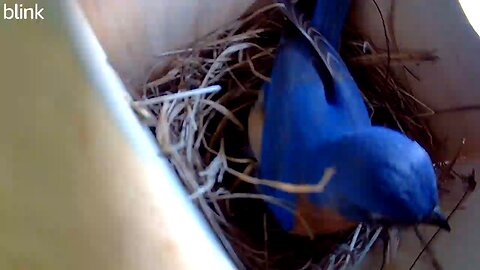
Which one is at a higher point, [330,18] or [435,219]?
[330,18]

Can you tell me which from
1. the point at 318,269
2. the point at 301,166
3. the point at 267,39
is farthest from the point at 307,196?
the point at 267,39

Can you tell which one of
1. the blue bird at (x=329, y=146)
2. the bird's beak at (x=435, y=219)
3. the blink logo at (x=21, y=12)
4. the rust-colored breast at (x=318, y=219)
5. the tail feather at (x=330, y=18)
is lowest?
the rust-colored breast at (x=318, y=219)

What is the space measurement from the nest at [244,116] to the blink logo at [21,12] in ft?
1.10

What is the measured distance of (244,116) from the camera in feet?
2.78

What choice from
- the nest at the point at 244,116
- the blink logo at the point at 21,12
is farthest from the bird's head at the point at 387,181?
the blink logo at the point at 21,12

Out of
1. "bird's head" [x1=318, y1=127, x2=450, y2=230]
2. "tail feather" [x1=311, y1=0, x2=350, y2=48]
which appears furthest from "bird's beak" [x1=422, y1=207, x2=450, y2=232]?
"tail feather" [x1=311, y1=0, x2=350, y2=48]

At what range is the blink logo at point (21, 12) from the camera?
1.23 feet

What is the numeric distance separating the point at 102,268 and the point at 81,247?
17 mm

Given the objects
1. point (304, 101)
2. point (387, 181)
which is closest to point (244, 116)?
point (304, 101)

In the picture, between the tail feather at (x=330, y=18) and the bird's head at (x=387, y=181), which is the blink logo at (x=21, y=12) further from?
the tail feather at (x=330, y=18)

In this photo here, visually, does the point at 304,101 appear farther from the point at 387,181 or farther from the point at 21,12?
the point at 21,12

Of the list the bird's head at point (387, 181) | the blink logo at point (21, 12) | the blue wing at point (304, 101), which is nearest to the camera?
the blink logo at point (21, 12)

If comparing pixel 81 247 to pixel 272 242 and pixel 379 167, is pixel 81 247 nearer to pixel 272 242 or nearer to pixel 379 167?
pixel 379 167

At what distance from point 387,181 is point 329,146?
9 centimetres
